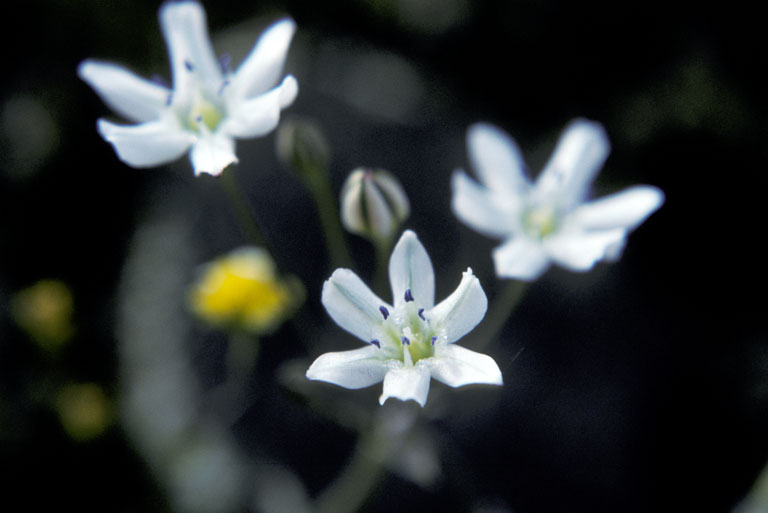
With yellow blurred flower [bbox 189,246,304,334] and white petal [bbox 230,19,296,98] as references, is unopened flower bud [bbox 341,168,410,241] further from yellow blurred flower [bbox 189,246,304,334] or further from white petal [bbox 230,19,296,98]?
yellow blurred flower [bbox 189,246,304,334]

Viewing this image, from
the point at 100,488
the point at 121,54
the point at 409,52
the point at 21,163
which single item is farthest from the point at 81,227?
the point at 409,52

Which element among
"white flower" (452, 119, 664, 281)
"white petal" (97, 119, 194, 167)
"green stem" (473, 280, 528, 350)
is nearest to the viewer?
"white petal" (97, 119, 194, 167)

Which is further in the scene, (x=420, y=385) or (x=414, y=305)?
(x=414, y=305)

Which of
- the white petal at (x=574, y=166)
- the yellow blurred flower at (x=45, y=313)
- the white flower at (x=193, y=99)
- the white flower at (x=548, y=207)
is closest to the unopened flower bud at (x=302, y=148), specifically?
the white flower at (x=193, y=99)

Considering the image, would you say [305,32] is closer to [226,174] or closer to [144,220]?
[144,220]

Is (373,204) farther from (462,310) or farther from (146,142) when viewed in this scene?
(146,142)

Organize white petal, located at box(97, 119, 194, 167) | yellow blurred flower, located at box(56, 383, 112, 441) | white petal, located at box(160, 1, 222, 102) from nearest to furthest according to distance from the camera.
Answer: white petal, located at box(97, 119, 194, 167) → white petal, located at box(160, 1, 222, 102) → yellow blurred flower, located at box(56, 383, 112, 441)

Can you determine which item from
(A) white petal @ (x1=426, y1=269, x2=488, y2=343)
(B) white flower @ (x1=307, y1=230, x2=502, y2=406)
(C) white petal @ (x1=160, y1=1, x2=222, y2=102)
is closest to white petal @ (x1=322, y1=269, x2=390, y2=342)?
(B) white flower @ (x1=307, y1=230, x2=502, y2=406)
